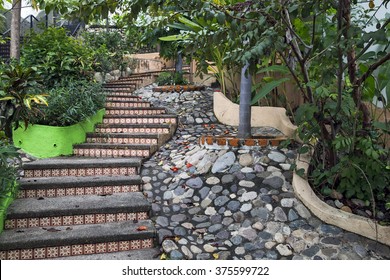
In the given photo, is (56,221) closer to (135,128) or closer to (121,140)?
(121,140)

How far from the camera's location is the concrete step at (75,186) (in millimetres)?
3008

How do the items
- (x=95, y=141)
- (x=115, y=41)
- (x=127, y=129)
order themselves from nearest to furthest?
1. (x=95, y=141)
2. (x=127, y=129)
3. (x=115, y=41)

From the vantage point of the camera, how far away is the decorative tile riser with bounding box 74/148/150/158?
380cm

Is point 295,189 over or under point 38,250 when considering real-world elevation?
over

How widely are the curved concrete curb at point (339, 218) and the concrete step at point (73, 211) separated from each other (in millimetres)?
1145

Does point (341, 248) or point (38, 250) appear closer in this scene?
point (341, 248)

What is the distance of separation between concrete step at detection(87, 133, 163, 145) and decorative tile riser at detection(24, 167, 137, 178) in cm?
62

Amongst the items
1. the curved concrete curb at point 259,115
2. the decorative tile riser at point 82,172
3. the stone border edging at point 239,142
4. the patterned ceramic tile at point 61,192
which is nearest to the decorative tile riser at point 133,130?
the curved concrete curb at point 259,115

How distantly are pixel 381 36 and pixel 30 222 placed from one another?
98.7 inches

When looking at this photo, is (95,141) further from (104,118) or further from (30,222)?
(30,222)

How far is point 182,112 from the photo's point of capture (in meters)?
4.86

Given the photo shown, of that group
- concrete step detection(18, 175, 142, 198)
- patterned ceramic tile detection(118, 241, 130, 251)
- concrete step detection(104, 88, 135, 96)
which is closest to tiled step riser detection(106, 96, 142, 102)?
concrete step detection(104, 88, 135, 96)

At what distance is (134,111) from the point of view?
4.84 metres

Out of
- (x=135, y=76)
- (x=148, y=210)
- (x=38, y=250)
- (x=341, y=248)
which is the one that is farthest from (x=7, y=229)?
(x=135, y=76)
